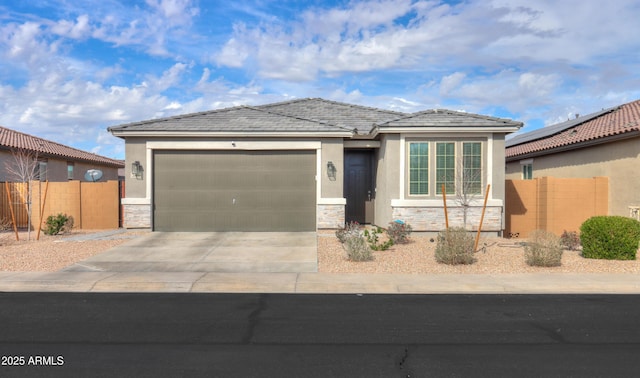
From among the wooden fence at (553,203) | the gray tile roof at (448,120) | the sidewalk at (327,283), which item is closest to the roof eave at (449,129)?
the gray tile roof at (448,120)

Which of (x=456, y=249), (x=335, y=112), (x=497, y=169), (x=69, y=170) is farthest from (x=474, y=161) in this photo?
(x=69, y=170)

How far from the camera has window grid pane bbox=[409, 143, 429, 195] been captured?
1568 centimetres

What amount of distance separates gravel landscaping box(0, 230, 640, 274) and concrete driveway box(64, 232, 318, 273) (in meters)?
0.43

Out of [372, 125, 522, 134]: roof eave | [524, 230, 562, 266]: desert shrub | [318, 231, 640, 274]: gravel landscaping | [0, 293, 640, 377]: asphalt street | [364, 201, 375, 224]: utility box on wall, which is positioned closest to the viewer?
[0, 293, 640, 377]: asphalt street

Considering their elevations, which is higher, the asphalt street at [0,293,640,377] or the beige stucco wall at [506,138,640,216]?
the beige stucco wall at [506,138,640,216]

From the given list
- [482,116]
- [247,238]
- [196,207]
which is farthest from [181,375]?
[482,116]

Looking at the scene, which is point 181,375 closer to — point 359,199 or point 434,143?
point 434,143

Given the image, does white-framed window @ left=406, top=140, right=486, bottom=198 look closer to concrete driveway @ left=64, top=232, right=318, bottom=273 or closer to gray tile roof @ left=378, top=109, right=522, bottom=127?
gray tile roof @ left=378, top=109, right=522, bottom=127

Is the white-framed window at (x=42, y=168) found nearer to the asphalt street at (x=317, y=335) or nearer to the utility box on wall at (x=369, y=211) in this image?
the utility box on wall at (x=369, y=211)

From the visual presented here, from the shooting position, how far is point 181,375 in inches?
197

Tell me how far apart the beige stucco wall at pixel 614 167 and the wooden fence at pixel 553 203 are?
0.40m

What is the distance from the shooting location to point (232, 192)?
16453mm

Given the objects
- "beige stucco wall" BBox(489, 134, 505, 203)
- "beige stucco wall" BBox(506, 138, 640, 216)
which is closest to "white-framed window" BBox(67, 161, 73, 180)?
"beige stucco wall" BBox(489, 134, 505, 203)

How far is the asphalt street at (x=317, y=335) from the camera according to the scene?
5.22 metres
